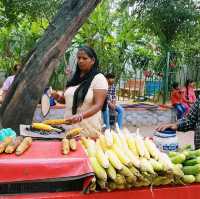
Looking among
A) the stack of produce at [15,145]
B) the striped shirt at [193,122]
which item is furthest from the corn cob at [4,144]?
the striped shirt at [193,122]

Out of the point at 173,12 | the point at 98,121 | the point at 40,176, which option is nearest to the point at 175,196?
the point at 40,176

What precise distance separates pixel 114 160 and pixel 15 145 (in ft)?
2.02

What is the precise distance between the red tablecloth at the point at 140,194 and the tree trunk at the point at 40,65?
3.73m

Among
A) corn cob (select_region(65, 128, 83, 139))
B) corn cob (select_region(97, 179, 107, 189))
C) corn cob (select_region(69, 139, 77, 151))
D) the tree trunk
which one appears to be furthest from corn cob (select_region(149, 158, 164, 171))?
the tree trunk

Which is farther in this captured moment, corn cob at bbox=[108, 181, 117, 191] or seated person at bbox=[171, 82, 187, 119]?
seated person at bbox=[171, 82, 187, 119]

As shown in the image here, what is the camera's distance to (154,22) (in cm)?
1384

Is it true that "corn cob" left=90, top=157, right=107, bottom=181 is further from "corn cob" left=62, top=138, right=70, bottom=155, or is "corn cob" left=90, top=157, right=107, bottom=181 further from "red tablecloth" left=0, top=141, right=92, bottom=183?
"corn cob" left=62, top=138, right=70, bottom=155

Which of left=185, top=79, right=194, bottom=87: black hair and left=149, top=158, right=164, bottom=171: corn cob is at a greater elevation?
left=185, top=79, right=194, bottom=87: black hair

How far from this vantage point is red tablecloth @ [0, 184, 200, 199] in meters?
2.72

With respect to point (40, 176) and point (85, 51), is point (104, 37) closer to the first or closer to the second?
point (85, 51)

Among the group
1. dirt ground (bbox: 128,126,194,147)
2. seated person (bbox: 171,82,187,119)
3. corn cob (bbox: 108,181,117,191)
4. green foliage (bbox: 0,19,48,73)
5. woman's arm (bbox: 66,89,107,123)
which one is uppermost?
green foliage (bbox: 0,19,48,73)

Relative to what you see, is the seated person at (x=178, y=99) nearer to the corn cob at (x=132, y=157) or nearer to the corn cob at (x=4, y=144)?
the corn cob at (x=132, y=157)

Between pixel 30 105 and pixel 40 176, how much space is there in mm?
3874

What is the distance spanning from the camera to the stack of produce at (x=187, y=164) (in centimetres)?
Result: 303
